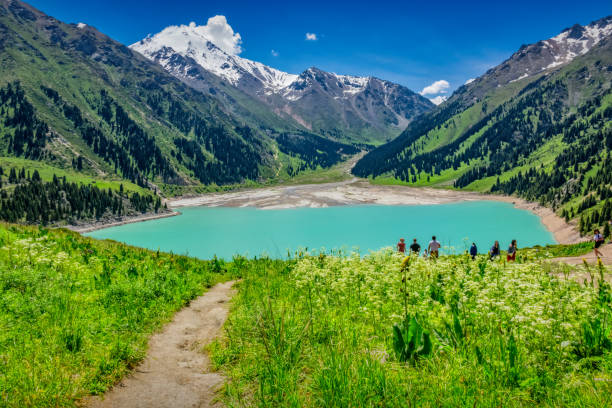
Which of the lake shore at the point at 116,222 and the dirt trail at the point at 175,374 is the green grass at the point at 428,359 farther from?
the lake shore at the point at 116,222

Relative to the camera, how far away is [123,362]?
6637 millimetres

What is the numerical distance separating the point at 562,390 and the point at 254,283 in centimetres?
1072

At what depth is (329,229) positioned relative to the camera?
102438mm

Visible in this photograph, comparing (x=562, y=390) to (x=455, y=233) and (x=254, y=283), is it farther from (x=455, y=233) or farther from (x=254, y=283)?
(x=455, y=233)

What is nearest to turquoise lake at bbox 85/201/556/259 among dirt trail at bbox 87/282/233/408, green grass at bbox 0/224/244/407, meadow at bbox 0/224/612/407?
green grass at bbox 0/224/244/407

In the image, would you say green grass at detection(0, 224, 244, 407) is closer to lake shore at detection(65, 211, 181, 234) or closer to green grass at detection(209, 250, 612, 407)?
green grass at detection(209, 250, 612, 407)

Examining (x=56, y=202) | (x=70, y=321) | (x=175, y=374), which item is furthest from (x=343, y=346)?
(x=56, y=202)

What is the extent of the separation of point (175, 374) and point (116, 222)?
157101 mm

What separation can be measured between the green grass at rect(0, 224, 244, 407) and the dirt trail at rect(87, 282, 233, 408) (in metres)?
0.30

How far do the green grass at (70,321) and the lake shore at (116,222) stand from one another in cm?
12821

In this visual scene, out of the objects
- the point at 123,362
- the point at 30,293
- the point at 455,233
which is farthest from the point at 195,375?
the point at 455,233

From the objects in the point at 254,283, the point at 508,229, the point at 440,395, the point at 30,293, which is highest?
the point at 30,293

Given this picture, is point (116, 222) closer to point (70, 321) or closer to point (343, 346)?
point (70, 321)

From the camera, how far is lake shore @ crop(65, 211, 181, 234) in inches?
4958
